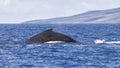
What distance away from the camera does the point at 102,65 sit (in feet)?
176

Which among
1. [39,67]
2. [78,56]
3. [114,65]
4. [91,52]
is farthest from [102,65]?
[91,52]

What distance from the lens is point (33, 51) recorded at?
72.1 meters

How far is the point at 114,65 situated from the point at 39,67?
24.3 feet

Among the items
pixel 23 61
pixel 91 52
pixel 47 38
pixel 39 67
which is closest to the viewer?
pixel 39 67

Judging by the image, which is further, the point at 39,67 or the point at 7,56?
the point at 7,56

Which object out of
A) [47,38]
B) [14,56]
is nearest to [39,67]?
[14,56]

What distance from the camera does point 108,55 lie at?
6600 centimetres

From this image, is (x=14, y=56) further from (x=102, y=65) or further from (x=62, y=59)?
(x=102, y=65)

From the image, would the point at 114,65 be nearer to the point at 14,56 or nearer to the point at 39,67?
the point at 39,67

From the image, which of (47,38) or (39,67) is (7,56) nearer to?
(39,67)

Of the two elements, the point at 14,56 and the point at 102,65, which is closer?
the point at 102,65

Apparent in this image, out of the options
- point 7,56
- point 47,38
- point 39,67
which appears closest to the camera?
point 39,67

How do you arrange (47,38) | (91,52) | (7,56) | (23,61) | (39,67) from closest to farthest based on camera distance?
(39,67)
(23,61)
(7,56)
(91,52)
(47,38)

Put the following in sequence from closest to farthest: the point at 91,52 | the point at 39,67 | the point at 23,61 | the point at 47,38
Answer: the point at 39,67 < the point at 23,61 < the point at 91,52 < the point at 47,38
